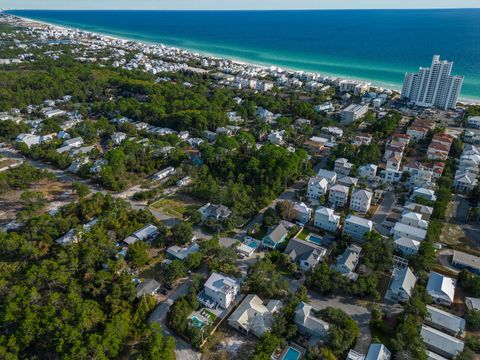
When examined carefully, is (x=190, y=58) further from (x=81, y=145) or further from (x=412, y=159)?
(x=412, y=159)

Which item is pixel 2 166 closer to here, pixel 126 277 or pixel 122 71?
pixel 126 277

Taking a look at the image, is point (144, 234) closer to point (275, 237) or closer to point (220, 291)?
point (220, 291)

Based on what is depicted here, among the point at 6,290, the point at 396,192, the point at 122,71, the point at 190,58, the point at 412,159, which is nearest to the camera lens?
the point at 6,290

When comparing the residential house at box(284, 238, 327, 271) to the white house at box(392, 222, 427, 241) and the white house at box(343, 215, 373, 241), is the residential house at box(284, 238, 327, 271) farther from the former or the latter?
the white house at box(392, 222, 427, 241)

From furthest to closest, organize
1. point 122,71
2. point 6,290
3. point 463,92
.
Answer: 1. point 122,71
2. point 463,92
3. point 6,290

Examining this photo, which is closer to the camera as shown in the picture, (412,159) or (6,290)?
(6,290)

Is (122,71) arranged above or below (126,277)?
above

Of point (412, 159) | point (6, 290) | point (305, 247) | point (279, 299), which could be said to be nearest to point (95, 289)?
point (6, 290)
